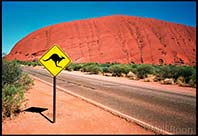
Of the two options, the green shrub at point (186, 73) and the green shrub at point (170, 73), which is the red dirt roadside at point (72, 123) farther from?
the green shrub at point (170, 73)

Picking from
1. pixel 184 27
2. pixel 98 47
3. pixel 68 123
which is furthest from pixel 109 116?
pixel 184 27

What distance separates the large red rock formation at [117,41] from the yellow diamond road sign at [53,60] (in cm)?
6715

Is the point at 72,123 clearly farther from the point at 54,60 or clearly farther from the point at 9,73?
the point at 9,73

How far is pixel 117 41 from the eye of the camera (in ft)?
263

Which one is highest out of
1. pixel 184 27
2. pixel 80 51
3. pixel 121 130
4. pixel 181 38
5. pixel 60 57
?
pixel 184 27

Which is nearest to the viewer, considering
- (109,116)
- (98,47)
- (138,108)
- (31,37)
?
(109,116)

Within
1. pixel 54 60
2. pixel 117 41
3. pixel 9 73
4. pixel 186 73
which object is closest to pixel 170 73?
pixel 186 73

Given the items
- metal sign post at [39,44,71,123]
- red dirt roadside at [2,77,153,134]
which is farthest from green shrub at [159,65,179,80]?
metal sign post at [39,44,71,123]

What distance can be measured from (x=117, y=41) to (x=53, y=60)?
74811 mm

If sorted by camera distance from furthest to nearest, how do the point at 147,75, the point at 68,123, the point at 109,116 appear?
the point at 147,75
the point at 109,116
the point at 68,123

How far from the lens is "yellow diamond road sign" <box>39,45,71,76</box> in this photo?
21.2ft

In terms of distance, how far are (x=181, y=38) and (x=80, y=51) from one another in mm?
41157

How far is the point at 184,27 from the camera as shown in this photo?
99.4 metres

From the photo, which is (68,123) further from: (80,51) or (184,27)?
(184,27)
